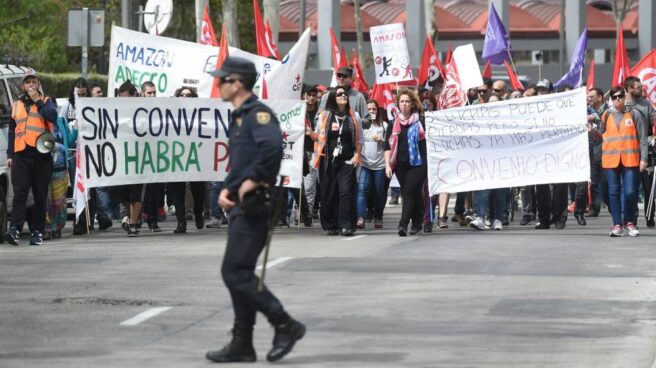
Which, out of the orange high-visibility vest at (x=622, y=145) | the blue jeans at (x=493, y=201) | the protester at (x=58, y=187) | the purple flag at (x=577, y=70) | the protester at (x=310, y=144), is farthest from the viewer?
the purple flag at (x=577, y=70)

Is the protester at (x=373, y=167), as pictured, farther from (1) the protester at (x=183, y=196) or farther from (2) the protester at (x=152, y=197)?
(2) the protester at (x=152, y=197)

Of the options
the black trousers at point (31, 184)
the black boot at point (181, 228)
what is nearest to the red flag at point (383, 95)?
the black boot at point (181, 228)

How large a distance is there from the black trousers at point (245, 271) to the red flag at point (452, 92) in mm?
14674

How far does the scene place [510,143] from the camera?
21.2 m

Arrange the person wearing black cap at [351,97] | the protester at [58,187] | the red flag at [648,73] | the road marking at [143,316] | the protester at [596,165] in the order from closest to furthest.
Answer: the road marking at [143,316] < the protester at [58,187] < the person wearing black cap at [351,97] < the red flag at [648,73] < the protester at [596,165]

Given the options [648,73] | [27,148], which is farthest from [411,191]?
[648,73]

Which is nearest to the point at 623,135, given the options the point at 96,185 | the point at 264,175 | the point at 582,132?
the point at 582,132

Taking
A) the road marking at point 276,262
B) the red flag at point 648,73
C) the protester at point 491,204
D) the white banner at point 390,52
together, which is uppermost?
the white banner at point 390,52

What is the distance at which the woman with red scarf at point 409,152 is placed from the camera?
19.6m

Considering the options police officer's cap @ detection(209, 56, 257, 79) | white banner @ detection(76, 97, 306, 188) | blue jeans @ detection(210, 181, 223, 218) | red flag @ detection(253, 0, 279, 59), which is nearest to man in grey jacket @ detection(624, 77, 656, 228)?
white banner @ detection(76, 97, 306, 188)

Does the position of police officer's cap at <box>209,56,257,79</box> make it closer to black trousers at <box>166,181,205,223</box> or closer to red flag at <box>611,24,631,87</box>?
black trousers at <box>166,181,205,223</box>

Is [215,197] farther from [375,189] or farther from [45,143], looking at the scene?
[45,143]

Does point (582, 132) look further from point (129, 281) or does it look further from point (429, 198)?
point (129, 281)

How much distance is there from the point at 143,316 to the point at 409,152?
8.36 m
